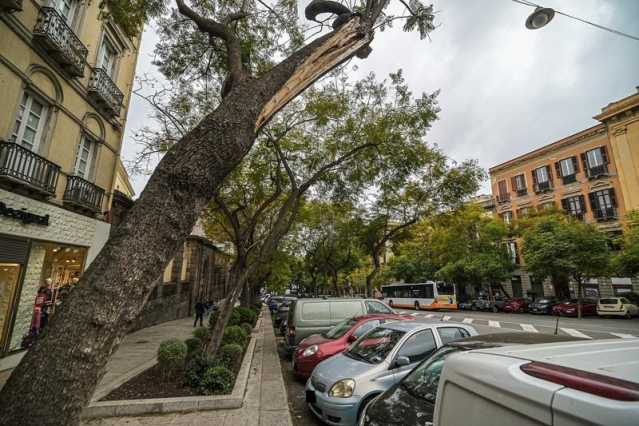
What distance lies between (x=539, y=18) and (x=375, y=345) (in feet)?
24.1

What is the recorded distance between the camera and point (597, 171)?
26141mm

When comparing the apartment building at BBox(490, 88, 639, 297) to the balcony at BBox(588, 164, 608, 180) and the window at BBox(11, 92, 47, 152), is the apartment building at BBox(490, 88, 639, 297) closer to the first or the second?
the balcony at BBox(588, 164, 608, 180)

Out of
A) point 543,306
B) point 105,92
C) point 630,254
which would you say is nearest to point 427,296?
point 543,306

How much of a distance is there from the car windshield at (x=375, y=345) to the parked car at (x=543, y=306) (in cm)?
2502

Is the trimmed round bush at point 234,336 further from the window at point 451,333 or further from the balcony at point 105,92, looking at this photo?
the balcony at point 105,92

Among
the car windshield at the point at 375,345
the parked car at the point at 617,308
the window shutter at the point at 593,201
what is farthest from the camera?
the window shutter at the point at 593,201

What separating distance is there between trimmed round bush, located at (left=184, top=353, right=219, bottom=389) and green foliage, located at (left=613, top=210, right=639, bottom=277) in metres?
25.3

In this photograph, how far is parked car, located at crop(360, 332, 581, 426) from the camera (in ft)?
9.29

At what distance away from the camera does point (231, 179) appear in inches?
472

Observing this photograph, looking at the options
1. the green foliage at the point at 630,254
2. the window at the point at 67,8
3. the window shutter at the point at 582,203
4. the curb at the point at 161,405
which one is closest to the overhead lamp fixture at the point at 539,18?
the curb at the point at 161,405

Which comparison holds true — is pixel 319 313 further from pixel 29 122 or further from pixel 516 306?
pixel 516 306

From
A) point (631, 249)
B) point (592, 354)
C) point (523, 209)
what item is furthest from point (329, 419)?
point (523, 209)

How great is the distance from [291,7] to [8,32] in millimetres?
6503

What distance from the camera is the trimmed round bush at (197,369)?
5.84m
